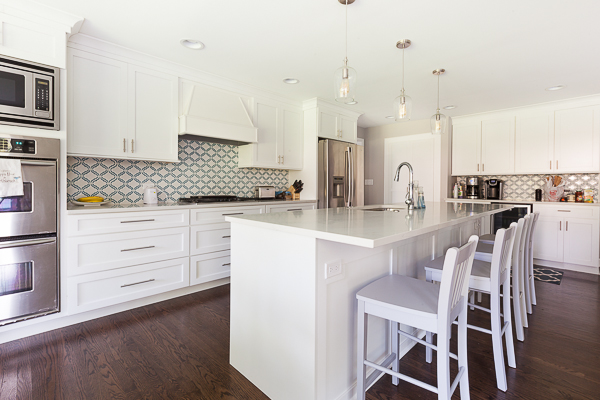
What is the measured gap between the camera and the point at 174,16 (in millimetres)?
2301

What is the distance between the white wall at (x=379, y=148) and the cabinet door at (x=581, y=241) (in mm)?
1762

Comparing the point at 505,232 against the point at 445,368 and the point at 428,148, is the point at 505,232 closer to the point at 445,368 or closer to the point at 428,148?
the point at 445,368

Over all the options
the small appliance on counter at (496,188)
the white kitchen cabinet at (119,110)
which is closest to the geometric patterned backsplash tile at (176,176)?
the white kitchen cabinet at (119,110)

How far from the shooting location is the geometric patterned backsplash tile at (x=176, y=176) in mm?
2914

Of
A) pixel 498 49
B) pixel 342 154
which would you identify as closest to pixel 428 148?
pixel 342 154

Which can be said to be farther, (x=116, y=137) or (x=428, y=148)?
(x=428, y=148)

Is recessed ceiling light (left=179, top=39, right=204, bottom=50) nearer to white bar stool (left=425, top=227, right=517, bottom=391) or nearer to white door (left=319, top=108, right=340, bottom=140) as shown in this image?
white door (left=319, top=108, right=340, bottom=140)

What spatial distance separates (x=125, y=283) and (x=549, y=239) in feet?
17.3

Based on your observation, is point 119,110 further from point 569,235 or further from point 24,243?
point 569,235

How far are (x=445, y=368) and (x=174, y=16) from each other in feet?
9.09

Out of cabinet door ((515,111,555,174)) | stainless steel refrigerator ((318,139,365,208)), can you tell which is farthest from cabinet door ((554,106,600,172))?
stainless steel refrigerator ((318,139,365,208))

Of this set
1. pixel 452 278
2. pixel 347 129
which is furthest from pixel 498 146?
pixel 452 278

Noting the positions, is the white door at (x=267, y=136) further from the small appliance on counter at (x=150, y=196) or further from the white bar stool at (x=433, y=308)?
the white bar stool at (x=433, y=308)

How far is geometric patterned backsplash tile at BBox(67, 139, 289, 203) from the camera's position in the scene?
9.56 feet
